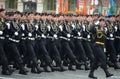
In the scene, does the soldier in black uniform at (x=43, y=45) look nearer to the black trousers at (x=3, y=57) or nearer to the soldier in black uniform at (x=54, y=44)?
the soldier in black uniform at (x=54, y=44)

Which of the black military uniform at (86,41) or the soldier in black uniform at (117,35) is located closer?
the black military uniform at (86,41)

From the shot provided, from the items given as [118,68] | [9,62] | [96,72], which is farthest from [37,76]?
[118,68]

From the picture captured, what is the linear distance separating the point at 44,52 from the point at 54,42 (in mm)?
639

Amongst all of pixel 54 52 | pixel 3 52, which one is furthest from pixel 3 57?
pixel 54 52

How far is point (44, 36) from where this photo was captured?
15969 mm

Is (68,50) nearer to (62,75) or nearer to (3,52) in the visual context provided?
(62,75)

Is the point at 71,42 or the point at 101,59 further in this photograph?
the point at 71,42

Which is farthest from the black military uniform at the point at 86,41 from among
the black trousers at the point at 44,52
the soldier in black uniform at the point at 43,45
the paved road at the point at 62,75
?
the black trousers at the point at 44,52

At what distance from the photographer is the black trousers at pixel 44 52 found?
15.5 meters

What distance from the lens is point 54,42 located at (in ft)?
52.8

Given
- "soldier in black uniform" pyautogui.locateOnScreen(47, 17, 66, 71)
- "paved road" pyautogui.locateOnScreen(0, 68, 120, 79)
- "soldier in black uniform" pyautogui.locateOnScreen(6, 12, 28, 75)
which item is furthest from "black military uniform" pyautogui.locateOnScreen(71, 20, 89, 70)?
"soldier in black uniform" pyautogui.locateOnScreen(6, 12, 28, 75)

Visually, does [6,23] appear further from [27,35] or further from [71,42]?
[71,42]

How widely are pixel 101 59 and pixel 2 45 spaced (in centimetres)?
316

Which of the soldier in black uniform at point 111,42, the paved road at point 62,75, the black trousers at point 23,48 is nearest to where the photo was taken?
the paved road at point 62,75
